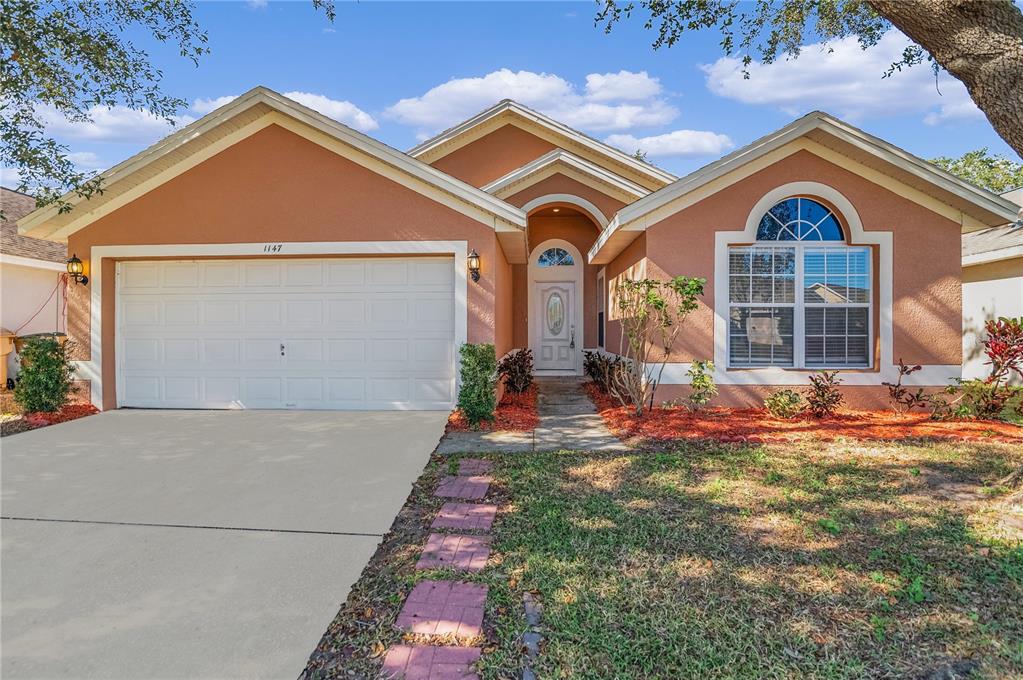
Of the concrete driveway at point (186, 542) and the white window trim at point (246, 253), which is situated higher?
the white window trim at point (246, 253)

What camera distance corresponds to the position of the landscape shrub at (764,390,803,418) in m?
7.91

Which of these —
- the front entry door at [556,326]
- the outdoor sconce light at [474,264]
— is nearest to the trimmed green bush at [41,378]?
the outdoor sconce light at [474,264]

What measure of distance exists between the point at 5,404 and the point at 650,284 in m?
10.9

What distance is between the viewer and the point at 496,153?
14547 millimetres

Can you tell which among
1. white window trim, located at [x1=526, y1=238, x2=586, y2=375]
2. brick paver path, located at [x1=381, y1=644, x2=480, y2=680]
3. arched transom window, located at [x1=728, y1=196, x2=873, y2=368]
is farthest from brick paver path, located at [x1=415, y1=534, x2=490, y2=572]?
white window trim, located at [x1=526, y1=238, x2=586, y2=375]

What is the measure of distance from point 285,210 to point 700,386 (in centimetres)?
712

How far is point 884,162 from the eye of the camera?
26.3ft

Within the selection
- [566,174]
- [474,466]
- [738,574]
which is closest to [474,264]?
[474,466]

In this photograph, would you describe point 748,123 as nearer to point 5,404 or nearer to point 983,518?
point 983,518

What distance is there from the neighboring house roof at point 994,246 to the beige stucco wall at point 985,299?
0.33 meters

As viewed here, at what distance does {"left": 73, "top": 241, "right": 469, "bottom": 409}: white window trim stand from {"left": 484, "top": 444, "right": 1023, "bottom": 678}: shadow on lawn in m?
3.70

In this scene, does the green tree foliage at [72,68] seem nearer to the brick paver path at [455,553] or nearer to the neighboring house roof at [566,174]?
the neighboring house roof at [566,174]

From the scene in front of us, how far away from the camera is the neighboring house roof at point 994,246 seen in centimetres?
1056

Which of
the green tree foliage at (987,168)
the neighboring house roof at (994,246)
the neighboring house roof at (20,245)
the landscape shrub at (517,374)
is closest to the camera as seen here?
the landscape shrub at (517,374)
